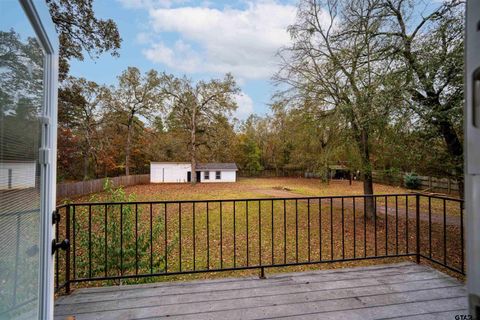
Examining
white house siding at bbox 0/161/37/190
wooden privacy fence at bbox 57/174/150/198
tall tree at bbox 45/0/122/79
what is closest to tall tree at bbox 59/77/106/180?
wooden privacy fence at bbox 57/174/150/198

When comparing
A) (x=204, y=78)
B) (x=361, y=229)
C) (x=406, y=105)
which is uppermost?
(x=204, y=78)

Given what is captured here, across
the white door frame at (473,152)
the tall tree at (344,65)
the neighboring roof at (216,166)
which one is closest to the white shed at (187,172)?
the neighboring roof at (216,166)

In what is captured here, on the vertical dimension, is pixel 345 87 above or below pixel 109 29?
below

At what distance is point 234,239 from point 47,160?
1.92m

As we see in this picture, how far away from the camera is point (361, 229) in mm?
6840

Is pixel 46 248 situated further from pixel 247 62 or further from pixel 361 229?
pixel 247 62

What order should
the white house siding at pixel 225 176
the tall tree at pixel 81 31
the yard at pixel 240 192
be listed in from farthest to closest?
the white house siding at pixel 225 176
the yard at pixel 240 192
the tall tree at pixel 81 31

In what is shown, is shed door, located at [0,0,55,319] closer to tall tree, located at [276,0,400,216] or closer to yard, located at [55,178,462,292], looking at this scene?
yard, located at [55,178,462,292]

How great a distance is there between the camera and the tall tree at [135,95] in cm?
1521

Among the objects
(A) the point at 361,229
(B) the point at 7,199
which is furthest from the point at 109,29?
(A) the point at 361,229

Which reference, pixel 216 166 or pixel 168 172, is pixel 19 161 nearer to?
pixel 168 172

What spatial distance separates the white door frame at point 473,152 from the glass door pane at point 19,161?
132 centimetres

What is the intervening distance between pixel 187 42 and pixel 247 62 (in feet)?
7.26

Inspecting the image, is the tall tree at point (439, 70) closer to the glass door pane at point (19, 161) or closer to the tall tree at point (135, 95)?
the glass door pane at point (19, 161)
